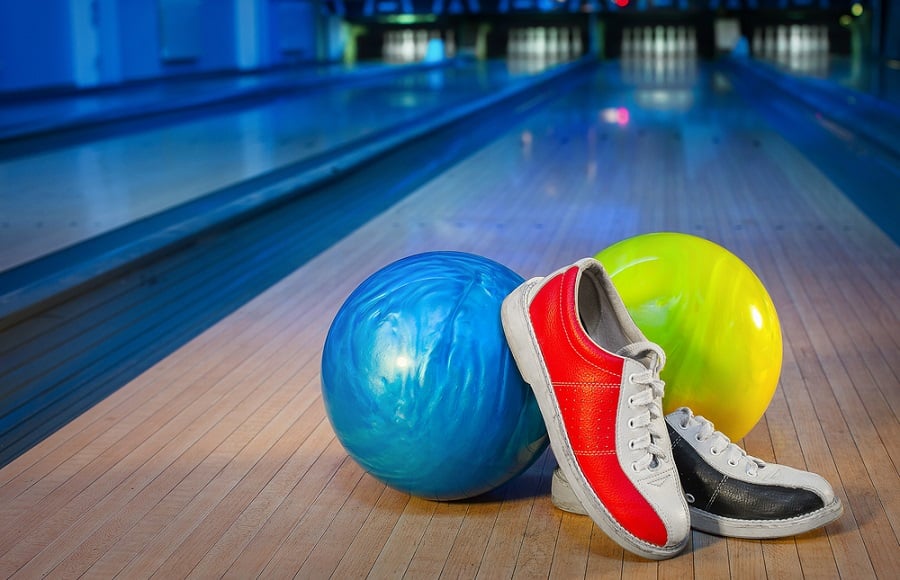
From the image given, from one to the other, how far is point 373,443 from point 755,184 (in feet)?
11.0

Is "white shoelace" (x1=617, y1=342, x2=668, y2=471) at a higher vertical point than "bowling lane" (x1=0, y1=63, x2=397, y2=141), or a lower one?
lower

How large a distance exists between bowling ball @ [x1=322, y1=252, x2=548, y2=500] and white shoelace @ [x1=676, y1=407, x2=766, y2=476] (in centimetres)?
18

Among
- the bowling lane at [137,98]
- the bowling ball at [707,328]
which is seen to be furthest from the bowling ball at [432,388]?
the bowling lane at [137,98]

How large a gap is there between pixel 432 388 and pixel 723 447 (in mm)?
349

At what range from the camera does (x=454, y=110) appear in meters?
6.63

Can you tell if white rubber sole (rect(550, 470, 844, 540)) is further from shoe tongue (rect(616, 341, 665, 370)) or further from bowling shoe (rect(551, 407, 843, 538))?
shoe tongue (rect(616, 341, 665, 370))

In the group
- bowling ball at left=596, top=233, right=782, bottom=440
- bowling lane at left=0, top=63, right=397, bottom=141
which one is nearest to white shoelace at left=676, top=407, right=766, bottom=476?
bowling ball at left=596, top=233, right=782, bottom=440

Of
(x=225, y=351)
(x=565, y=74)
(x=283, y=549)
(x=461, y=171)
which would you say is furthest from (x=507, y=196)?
(x=565, y=74)

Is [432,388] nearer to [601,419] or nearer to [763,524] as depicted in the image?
[601,419]

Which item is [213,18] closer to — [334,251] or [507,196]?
[507,196]

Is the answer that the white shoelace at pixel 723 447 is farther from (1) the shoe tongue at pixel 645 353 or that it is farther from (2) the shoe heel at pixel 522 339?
(2) the shoe heel at pixel 522 339

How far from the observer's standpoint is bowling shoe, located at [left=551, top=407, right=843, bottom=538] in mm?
1221

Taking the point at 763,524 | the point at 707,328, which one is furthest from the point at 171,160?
the point at 763,524

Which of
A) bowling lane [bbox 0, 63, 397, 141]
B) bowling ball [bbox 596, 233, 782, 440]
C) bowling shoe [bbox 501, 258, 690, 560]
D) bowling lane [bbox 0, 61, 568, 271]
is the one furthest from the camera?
bowling lane [bbox 0, 63, 397, 141]
